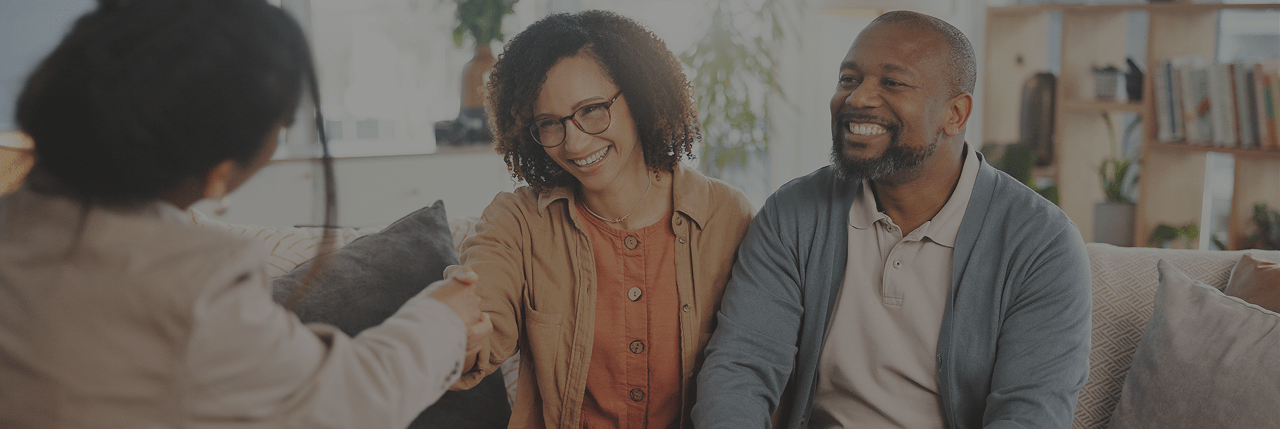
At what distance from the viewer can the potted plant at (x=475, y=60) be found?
3270 mm

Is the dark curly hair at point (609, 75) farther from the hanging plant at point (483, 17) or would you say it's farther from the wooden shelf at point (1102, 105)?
the wooden shelf at point (1102, 105)

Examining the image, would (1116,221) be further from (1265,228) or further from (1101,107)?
(1265,228)

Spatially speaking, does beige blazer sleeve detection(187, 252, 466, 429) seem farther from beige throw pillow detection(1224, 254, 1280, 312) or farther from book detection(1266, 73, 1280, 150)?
book detection(1266, 73, 1280, 150)

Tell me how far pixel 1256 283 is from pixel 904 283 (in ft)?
1.94

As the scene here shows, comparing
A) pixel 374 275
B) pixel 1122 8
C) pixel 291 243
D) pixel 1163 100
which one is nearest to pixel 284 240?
pixel 291 243

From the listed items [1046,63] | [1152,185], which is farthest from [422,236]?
[1046,63]

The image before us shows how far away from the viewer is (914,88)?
1.39 metres

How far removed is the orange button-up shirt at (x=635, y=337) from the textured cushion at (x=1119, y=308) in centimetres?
74

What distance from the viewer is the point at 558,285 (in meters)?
1.48

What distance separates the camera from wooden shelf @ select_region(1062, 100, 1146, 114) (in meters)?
2.97

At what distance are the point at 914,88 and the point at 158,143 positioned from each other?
114cm

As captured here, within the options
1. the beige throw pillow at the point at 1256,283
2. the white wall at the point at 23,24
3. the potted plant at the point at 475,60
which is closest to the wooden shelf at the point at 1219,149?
the beige throw pillow at the point at 1256,283

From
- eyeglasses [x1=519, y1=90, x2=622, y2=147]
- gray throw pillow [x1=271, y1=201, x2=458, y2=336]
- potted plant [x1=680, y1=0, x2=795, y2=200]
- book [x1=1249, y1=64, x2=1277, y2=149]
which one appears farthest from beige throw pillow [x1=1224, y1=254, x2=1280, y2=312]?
potted plant [x1=680, y1=0, x2=795, y2=200]

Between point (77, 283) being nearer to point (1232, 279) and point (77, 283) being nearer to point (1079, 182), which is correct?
point (1232, 279)
